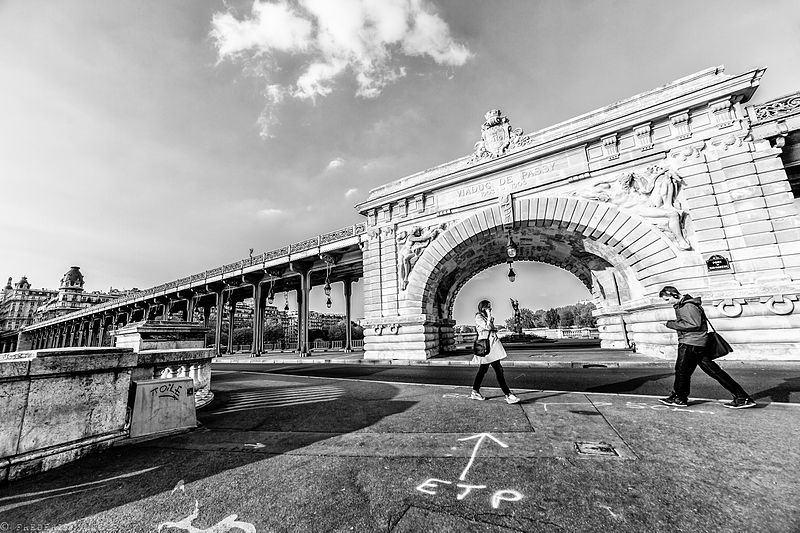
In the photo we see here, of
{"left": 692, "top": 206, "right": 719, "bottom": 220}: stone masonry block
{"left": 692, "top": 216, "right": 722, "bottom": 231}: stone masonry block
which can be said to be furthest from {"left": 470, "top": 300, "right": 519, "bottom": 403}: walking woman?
{"left": 692, "top": 206, "right": 719, "bottom": 220}: stone masonry block

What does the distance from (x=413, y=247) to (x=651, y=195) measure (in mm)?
9390

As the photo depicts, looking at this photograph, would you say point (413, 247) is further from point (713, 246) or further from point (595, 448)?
point (595, 448)

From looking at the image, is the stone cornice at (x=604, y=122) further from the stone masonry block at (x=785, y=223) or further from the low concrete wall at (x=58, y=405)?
the low concrete wall at (x=58, y=405)

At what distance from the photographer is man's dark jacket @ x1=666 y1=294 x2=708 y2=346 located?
4355 millimetres

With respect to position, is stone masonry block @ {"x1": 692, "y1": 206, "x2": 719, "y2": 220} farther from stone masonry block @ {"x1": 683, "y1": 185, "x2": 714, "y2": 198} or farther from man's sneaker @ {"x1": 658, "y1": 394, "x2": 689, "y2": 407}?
man's sneaker @ {"x1": 658, "y1": 394, "x2": 689, "y2": 407}

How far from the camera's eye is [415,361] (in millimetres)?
14086

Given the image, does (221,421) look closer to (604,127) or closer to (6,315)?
(604,127)

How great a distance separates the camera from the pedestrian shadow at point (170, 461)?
230cm

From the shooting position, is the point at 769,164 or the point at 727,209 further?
the point at 727,209

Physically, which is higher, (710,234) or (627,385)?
(710,234)

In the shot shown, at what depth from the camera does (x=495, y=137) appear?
47.4 feet

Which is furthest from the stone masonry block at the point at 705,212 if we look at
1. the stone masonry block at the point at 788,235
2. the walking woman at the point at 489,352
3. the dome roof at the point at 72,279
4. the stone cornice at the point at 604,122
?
the dome roof at the point at 72,279

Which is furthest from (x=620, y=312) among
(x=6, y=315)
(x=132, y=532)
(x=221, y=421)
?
(x=6, y=315)

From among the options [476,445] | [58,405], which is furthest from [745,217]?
[58,405]
